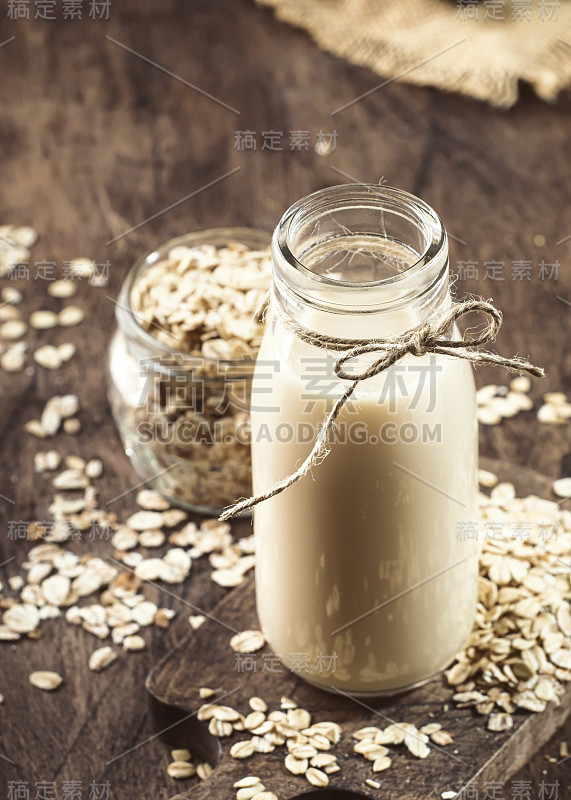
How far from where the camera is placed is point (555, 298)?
123cm

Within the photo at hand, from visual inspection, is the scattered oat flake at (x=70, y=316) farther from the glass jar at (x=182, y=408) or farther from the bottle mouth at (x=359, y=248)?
the bottle mouth at (x=359, y=248)

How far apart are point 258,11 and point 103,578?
3.41ft

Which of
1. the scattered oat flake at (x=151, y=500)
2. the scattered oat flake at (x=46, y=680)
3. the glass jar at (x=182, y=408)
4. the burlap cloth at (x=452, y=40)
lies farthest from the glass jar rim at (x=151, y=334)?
the burlap cloth at (x=452, y=40)

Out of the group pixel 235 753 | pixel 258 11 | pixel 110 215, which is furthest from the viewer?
pixel 258 11

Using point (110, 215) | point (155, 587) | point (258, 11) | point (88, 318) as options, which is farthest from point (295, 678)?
point (258, 11)

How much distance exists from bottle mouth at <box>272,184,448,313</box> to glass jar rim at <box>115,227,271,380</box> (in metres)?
0.21

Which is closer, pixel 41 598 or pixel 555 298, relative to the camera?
pixel 41 598

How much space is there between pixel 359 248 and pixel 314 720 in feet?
1.28

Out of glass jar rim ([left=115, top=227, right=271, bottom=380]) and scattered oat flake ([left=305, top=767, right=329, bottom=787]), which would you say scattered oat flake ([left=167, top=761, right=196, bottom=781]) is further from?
glass jar rim ([left=115, top=227, right=271, bottom=380])

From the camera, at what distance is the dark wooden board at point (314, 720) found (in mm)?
808

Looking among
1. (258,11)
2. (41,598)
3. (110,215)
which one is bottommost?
(41,598)

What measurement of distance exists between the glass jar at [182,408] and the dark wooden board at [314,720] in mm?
140

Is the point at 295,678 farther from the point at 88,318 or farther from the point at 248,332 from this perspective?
the point at 88,318

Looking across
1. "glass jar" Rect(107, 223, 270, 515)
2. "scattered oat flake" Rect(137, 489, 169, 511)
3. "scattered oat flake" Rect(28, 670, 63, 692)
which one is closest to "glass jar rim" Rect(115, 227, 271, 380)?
"glass jar" Rect(107, 223, 270, 515)
